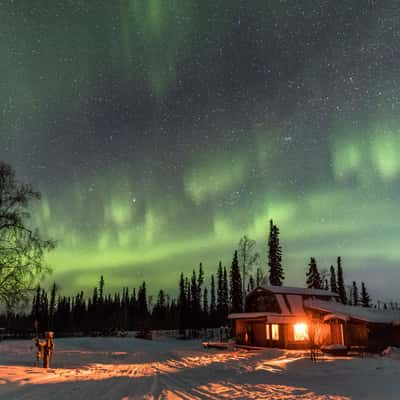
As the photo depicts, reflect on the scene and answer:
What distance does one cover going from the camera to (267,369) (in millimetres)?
19484

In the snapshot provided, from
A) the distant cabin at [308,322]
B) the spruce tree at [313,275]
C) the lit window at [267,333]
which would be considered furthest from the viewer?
→ the spruce tree at [313,275]

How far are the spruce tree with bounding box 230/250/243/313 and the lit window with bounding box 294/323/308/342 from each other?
28.9 m

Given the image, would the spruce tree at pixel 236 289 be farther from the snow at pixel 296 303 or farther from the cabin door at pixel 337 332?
the cabin door at pixel 337 332

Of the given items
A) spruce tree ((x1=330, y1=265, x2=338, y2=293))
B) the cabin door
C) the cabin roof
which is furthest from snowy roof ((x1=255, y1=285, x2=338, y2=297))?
spruce tree ((x1=330, y1=265, x2=338, y2=293))

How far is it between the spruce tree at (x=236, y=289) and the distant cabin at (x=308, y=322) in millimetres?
24336

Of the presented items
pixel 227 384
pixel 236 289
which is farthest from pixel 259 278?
pixel 227 384

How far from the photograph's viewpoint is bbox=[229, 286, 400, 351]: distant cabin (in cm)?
3216

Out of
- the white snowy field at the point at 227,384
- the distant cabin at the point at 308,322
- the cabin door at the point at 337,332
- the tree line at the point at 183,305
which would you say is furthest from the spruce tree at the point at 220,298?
the white snowy field at the point at 227,384

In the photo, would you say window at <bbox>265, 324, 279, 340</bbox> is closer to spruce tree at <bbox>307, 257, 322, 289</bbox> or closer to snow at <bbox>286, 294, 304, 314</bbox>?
snow at <bbox>286, 294, 304, 314</bbox>

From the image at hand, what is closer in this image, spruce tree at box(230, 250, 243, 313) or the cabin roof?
the cabin roof

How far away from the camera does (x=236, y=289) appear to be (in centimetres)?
6800

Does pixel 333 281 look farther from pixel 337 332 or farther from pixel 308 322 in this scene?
pixel 337 332

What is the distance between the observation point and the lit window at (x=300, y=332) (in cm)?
3622

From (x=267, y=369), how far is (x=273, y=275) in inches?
1703
